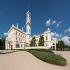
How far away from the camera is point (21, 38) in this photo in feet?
244

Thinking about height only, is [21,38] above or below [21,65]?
above

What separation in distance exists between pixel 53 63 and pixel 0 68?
9257 millimetres

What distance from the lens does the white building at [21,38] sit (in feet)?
228

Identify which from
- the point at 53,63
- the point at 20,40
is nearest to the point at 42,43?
the point at 20,40

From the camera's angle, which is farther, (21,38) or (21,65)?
(21,38)

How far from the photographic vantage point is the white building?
6944 cm

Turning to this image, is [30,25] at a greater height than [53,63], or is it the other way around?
[30,25]

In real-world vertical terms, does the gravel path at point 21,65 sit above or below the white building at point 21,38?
below

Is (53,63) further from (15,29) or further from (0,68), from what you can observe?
(15,29)

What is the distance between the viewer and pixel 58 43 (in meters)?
80.6

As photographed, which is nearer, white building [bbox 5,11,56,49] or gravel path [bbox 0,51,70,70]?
gravel path [bbox 0,51,70,70]

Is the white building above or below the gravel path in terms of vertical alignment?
above

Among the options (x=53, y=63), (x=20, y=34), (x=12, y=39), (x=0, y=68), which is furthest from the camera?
(x=20, y=34)

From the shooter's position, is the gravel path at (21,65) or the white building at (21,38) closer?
the gravel path at (21,65)
